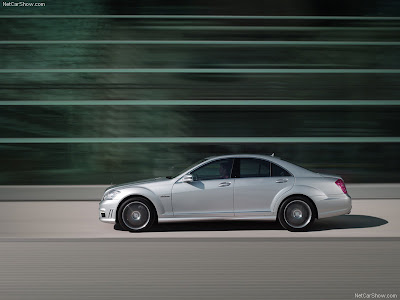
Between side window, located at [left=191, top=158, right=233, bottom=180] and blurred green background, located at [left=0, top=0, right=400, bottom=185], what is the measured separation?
234 inches

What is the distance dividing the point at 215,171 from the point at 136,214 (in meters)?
1.63

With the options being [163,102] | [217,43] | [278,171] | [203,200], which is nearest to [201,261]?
[203,200]

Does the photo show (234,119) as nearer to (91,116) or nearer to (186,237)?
(91,116)

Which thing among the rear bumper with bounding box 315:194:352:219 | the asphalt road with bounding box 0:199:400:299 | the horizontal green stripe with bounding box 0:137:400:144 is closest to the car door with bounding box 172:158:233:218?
the asphalt road with bounding box 0:199:400:299

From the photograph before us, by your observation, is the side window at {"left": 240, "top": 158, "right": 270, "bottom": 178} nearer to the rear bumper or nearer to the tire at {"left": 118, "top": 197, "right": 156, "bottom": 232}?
the rear bumper

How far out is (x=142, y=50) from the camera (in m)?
15.9

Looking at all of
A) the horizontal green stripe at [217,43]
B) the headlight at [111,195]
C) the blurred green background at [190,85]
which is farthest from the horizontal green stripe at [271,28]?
the headlight at [111,195]

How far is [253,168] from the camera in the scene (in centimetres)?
955

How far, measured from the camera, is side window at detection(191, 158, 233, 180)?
31.2 feet

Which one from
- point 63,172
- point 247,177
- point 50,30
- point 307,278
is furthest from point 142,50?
point 307,278

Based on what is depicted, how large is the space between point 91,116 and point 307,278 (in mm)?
11066

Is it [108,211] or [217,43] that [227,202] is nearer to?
[108,211]

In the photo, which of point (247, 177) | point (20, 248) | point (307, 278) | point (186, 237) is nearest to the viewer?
point (307, 278)

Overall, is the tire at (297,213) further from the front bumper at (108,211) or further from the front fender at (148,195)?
the front bumper at (108,211)
